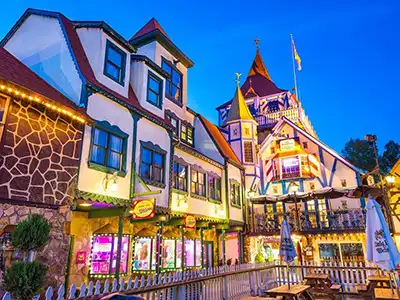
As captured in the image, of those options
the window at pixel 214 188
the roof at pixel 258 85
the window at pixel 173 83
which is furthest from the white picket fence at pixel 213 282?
the roof at pixel 258 85

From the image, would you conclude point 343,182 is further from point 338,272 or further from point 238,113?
point 338,272

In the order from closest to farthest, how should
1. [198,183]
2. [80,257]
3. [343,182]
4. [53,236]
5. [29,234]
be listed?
[29,234], [53,236], [80,257], [198,183], [343,182]

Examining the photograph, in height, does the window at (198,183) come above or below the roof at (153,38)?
below

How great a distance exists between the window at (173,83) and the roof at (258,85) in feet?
56.5

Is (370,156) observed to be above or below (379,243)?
above

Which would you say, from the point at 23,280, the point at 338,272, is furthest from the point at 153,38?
the point at 338,272

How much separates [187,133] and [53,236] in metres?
12.3

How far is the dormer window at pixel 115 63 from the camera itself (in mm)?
11883

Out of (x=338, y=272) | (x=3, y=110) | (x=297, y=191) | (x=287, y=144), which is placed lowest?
(x=338, y=272)

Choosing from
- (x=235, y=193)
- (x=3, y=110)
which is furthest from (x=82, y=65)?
(x=235, y=193)

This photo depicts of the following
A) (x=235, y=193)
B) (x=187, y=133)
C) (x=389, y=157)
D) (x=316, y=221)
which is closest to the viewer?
(x=187, y=133)

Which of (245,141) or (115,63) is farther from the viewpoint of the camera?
(245,141)

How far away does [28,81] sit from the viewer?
29.9ft

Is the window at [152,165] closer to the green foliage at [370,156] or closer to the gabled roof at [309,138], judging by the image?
the gabled roof at [309,138]
